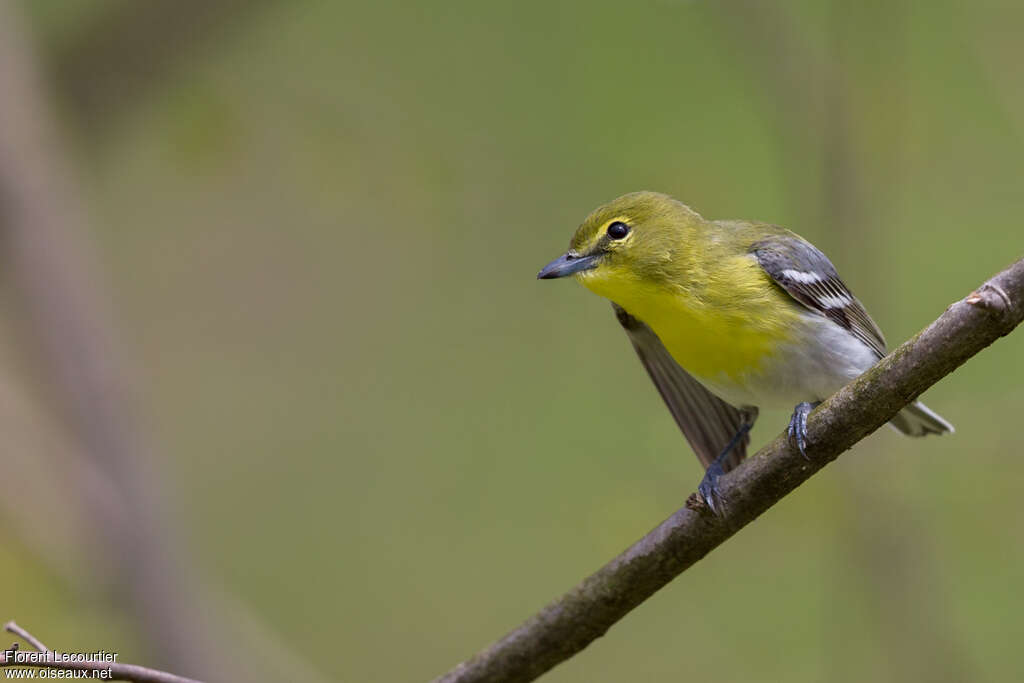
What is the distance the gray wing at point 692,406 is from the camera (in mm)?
4230

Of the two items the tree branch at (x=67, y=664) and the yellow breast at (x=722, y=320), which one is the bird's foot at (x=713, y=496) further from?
the tree branch at (x=67, y=664)

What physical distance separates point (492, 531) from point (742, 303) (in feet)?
11.2

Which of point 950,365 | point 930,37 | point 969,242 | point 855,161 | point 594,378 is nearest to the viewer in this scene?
point 950,365

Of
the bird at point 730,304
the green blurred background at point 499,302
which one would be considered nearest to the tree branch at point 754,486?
the bird at point 730,304

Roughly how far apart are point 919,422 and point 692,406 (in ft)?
2.72

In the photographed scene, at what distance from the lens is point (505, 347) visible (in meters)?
7.12

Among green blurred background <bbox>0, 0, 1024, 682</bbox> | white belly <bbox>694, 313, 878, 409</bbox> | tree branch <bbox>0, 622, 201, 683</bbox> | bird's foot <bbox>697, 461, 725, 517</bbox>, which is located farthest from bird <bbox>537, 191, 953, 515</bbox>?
tree branch <bbox>0, 622, 201, 683</bbox>

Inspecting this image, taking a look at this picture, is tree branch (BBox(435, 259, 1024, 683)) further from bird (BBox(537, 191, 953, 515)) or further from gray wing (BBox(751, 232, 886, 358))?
gray wing (BBox(751, 232, 886, 358))

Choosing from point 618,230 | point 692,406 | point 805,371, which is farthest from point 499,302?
point 805,371

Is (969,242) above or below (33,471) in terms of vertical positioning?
below

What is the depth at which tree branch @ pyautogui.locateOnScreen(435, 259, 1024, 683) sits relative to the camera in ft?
7.94

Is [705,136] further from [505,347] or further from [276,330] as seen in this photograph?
[276,330]

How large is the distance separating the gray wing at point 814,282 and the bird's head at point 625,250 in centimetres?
30

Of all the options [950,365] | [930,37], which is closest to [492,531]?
[930,37]
